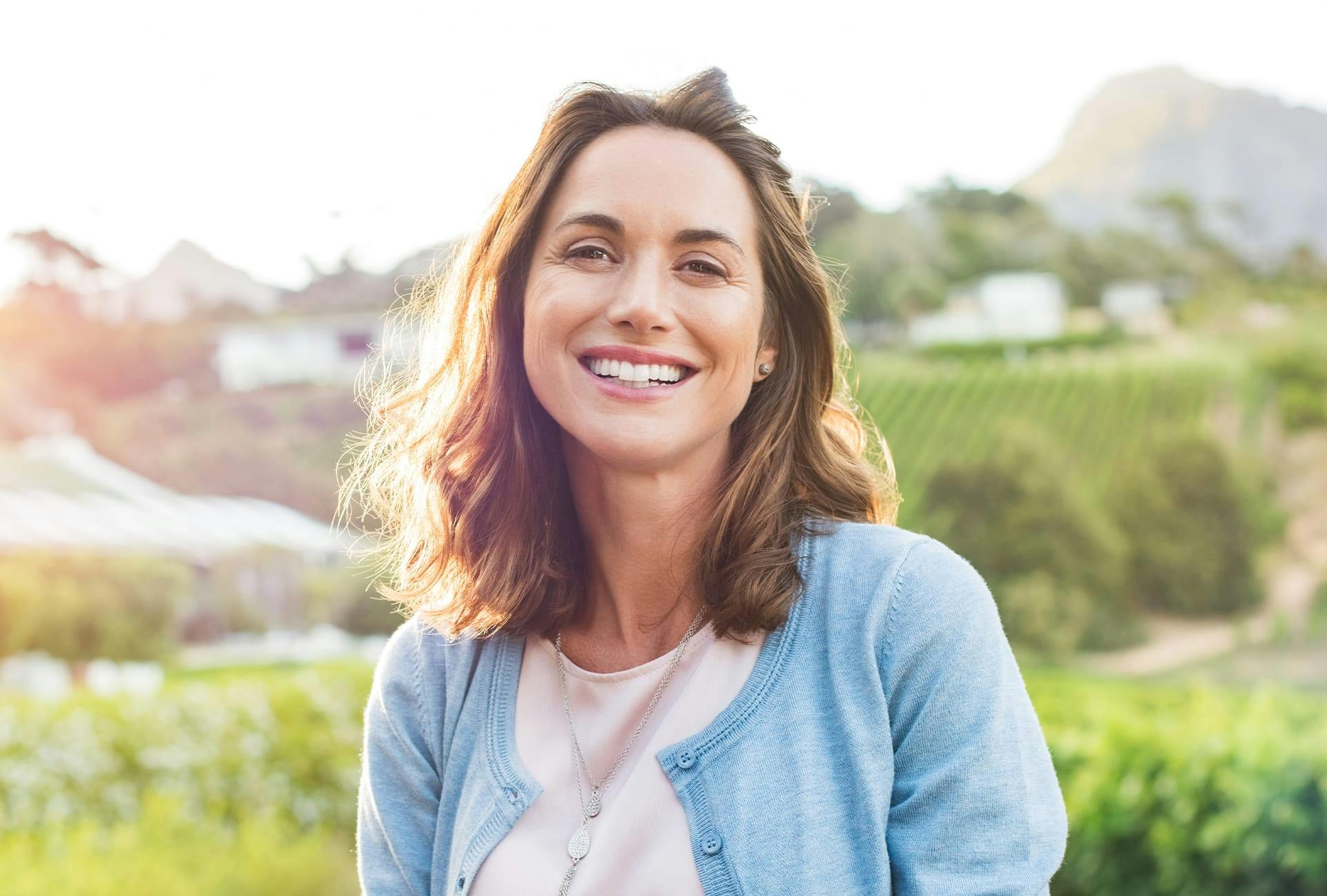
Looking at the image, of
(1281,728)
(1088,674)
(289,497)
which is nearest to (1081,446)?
(1088,674)

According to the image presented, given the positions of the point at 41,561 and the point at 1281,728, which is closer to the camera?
the point at 1281,728

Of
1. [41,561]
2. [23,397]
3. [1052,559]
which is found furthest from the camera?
[1052,559]

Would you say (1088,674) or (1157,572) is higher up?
(1157,572)

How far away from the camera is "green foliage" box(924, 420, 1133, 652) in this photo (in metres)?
12.7

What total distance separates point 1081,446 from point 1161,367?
1.22 m

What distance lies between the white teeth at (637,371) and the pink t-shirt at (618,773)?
32 centimetres

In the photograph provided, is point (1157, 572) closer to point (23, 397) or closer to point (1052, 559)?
point (1052, 559)

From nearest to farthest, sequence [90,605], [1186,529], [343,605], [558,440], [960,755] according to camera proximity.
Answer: [960,755]
[558,440]
[90,605]
[343,605]
[1186,529]

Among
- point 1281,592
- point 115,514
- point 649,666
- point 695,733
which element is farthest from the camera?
point 1281,592

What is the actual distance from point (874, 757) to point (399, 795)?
689mm

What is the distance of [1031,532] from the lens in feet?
42.5

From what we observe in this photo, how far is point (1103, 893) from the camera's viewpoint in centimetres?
397

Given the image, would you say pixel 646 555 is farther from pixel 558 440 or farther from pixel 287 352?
pixel 287 352

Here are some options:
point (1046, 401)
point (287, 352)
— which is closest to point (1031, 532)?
point (1046, 401)
